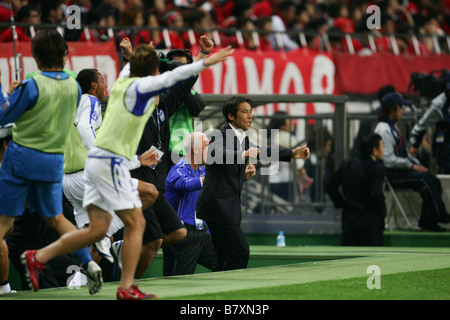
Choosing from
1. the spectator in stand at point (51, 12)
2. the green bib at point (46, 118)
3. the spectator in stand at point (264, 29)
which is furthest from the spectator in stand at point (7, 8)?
the green bib at point (46, 118)

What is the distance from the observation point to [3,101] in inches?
287

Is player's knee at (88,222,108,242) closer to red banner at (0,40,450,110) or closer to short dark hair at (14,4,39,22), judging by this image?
red banner at (0,40,450,110)

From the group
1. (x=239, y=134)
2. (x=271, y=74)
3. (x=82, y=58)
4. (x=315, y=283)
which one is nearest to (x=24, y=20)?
(x=82, y=58)

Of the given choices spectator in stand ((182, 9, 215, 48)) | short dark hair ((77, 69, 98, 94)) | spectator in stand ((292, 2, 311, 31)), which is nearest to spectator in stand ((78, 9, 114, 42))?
spectator in stand ((182, 9, 215, 48))

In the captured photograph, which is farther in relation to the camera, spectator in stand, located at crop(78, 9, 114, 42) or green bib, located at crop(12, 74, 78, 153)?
spectator in stand, located at crop(78, 9, 114, 42)

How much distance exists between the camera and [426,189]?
13.7 m

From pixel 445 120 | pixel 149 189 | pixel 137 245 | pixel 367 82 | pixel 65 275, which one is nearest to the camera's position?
pixel 137 245

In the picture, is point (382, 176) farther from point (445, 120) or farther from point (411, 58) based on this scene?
point (411, 58)

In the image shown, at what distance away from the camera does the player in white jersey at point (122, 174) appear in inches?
272

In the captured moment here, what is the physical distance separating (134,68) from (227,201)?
8.32ft

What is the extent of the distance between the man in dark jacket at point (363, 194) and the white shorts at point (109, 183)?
6.36 metres

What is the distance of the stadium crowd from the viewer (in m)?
16.0

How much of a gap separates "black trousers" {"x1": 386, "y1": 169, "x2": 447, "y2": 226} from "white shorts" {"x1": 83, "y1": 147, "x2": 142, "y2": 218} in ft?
24.3
